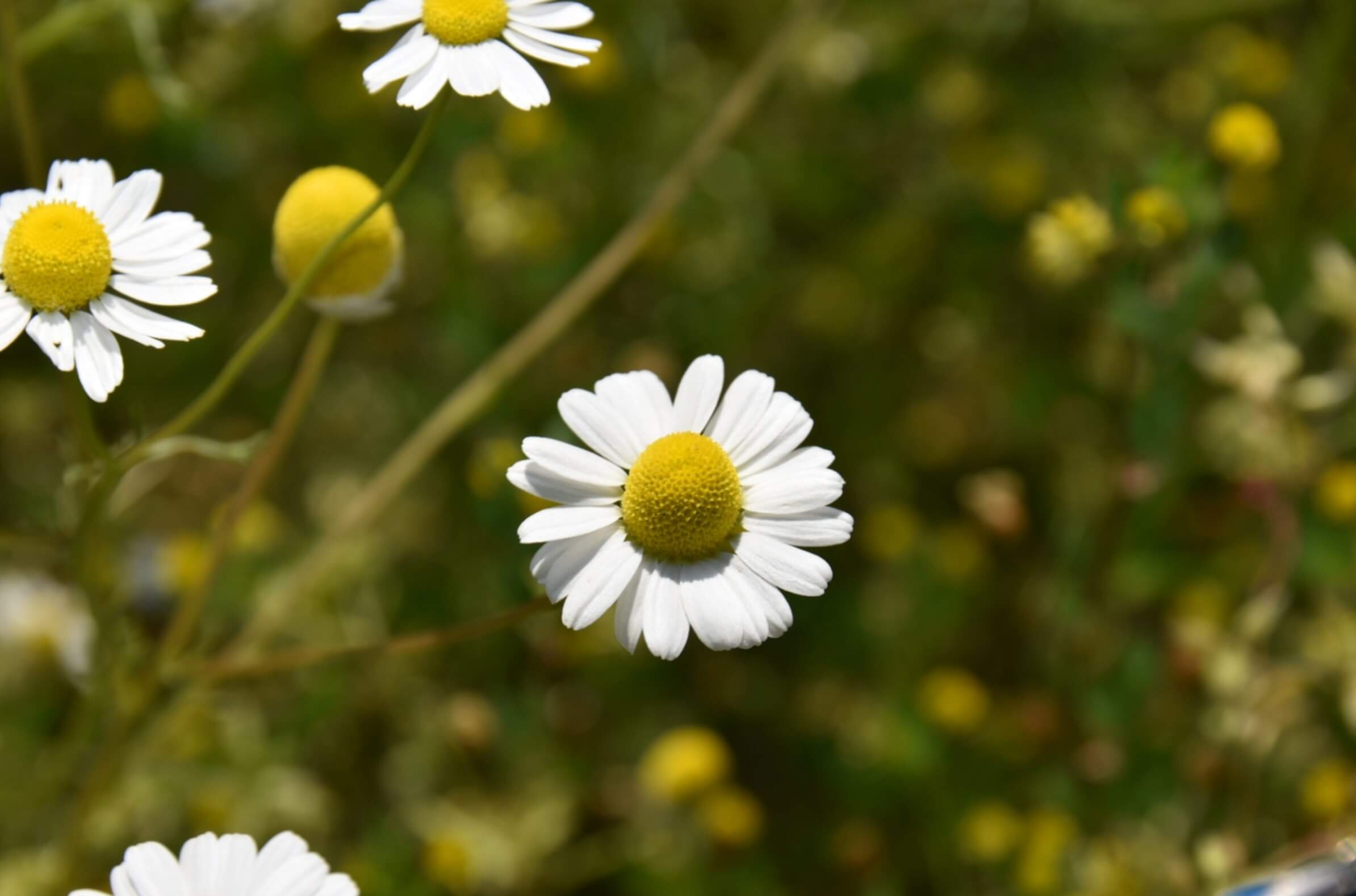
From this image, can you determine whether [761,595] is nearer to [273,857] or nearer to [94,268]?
[273,857]

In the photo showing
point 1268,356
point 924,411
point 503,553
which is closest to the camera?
point 1268,356

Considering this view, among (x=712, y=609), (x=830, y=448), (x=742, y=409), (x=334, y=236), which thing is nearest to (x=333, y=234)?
(x=334, y=236)

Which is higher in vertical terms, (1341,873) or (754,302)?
(754,302)

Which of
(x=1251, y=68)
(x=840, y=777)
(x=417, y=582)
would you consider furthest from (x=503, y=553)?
(x=1251, y=68)

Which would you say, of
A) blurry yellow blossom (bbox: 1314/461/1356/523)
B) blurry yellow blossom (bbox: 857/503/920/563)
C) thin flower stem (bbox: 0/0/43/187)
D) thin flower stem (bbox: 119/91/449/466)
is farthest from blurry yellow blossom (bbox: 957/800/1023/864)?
thin flower stem (bbox: 0/0/43/187)

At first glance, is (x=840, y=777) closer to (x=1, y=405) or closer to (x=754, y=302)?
(x=754, y=302)

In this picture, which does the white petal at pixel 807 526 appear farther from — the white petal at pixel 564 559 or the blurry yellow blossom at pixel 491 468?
the blurry yellow blossom at pixel 491 468

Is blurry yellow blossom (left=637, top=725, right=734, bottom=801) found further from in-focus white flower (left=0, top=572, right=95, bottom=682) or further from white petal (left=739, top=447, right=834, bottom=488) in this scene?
in-focus white flower (left=0, top=572, right=95, bottom=682)
